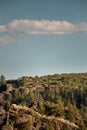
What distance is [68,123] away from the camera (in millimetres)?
95750

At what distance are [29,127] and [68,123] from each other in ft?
30.3

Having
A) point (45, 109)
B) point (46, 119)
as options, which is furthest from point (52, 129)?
point (45, 109)

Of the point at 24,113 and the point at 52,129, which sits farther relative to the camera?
the point at 24,113

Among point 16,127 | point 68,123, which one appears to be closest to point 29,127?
point 16,127

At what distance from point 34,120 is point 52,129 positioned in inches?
220

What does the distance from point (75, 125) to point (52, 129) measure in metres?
7.38

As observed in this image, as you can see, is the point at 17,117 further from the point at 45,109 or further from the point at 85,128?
the point at 85,128

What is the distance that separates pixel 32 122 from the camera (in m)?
94.8

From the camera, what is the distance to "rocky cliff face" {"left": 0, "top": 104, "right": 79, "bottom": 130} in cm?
9306

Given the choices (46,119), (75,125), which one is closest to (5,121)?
(46,119)

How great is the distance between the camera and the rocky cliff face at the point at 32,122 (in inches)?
3664

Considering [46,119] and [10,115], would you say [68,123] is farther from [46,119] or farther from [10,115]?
[10,115]

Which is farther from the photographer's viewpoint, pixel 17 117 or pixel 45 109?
pixel 45 109

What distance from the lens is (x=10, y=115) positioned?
96.6 meters
